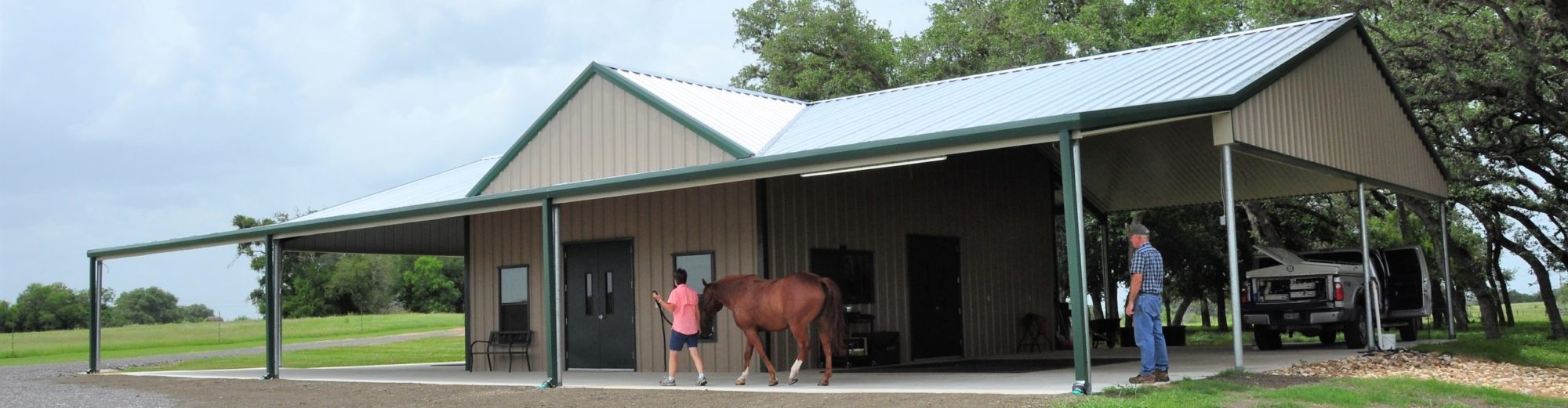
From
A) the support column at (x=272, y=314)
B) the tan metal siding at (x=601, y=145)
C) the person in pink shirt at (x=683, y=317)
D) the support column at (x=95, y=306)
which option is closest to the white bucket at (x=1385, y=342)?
the person in pink shirt at (x=683, y=317)

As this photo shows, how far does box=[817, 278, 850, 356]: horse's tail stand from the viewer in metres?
12.4

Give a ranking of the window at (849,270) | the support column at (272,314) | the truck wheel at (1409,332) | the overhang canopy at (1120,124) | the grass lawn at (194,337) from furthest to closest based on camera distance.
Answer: the grass lawn at (194,337)
the support column at (272,314)
the truck wheel at (1409,332)
the window at (849,270)
the overhang canopy at (1120,124)

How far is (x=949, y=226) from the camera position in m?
18.1

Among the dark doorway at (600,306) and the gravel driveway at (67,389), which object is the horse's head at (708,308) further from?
the gravel driveway at (67,389)

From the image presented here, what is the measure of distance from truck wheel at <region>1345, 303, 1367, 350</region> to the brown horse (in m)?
6.82

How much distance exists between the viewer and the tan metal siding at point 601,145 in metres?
15.6

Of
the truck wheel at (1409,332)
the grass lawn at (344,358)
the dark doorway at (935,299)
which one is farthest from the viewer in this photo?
the grass lawn at (344,358)

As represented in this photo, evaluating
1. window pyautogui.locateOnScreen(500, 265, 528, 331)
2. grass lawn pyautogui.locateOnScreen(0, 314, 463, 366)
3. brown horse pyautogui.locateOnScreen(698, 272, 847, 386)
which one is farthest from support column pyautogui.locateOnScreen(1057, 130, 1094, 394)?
grass lawn pyautogui.locateOnScreen(0, 314, 463, 366)

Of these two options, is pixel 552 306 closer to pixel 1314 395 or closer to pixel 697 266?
pixel 697 266

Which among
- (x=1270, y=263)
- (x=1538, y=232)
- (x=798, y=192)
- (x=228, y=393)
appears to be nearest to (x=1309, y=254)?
(x=1270, y=263)

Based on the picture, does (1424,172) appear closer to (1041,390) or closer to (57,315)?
(1041,390)

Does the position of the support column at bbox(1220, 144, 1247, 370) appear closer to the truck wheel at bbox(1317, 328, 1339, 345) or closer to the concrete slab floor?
the concrete slab floor

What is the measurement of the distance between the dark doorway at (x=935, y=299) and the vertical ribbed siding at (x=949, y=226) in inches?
5.3

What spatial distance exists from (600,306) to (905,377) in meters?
5.18
